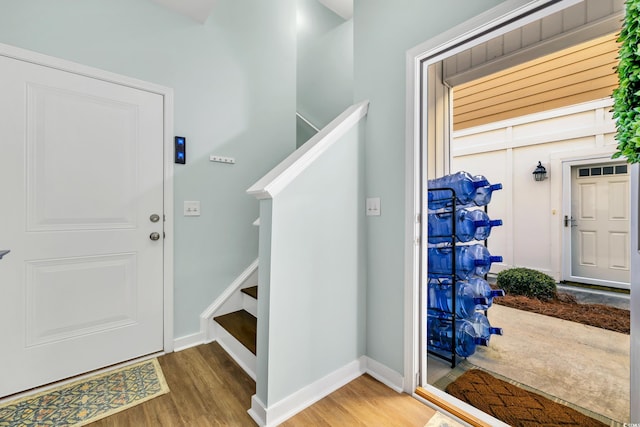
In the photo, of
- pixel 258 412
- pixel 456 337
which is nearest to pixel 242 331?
pixel 258 412

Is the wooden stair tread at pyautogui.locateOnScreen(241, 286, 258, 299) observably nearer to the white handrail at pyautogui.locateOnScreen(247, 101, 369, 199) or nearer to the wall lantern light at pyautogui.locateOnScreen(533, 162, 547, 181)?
the white handrail at pyautogui.locateOnScreen(247, 101, 369, 199)

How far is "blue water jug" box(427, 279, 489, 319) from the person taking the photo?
2.01 metres

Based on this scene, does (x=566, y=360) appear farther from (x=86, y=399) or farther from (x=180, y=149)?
(x=180, y=149)

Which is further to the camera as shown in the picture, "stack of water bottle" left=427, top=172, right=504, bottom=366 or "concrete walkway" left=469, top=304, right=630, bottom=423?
"stack of water bottle" left=427, top=172, right=504, bottom=366

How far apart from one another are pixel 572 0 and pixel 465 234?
1.35 m

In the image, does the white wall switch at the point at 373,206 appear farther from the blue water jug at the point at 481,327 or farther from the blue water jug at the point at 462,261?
the blue water jug at the point at 481,327

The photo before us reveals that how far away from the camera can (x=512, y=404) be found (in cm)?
157

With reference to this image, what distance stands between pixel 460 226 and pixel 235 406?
1866mm

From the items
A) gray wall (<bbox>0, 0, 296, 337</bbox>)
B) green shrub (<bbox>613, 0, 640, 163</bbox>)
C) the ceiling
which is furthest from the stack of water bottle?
the ceiling

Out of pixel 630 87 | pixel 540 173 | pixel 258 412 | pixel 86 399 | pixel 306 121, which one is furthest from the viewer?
pixel 540 173

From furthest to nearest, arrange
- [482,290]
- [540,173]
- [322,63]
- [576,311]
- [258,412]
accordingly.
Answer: [540,173]
[322,63]
[576,311]
[482,290]
[258,412]

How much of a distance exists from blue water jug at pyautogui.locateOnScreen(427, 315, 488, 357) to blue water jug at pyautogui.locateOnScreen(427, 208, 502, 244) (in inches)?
24.3

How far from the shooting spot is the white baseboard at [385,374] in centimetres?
168

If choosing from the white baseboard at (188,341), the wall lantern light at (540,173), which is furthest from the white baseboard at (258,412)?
the wall lantern light at (540,173)
